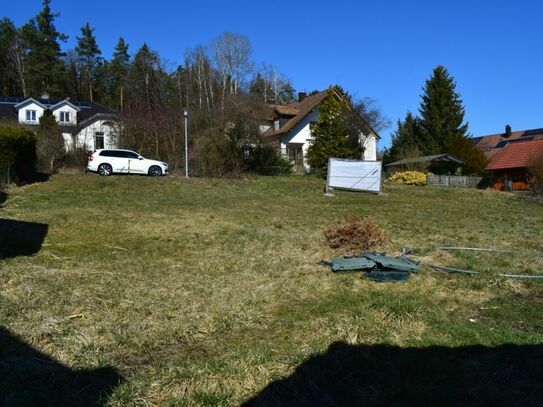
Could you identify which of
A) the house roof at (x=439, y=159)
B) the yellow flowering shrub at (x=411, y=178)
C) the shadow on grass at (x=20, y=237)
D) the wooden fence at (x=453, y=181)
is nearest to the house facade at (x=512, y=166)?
the house roof at (x=439, y=159)

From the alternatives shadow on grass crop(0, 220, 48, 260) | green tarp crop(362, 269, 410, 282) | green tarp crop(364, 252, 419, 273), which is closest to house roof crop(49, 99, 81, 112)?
shadow on grass crop(0, 220, 48, 260)

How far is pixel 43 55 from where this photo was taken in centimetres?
6128

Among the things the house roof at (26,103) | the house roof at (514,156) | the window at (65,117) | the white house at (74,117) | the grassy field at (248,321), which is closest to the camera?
the grassy field at (248,321)

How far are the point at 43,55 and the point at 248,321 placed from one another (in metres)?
65.0

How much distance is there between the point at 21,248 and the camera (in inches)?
362

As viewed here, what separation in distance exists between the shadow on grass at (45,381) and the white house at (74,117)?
1275 inches

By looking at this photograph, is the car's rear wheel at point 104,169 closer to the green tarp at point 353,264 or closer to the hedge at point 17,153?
the hedge at point 17,153

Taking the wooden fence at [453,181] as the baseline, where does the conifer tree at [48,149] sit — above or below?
above

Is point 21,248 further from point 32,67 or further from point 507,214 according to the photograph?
point 32,67

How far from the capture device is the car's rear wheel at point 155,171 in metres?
28.3

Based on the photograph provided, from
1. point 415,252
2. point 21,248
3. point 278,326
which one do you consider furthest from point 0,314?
point 415,252

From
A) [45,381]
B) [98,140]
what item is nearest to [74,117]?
[98,140]

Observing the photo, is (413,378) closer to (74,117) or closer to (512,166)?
(512,166)

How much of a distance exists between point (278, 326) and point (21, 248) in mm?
5951
